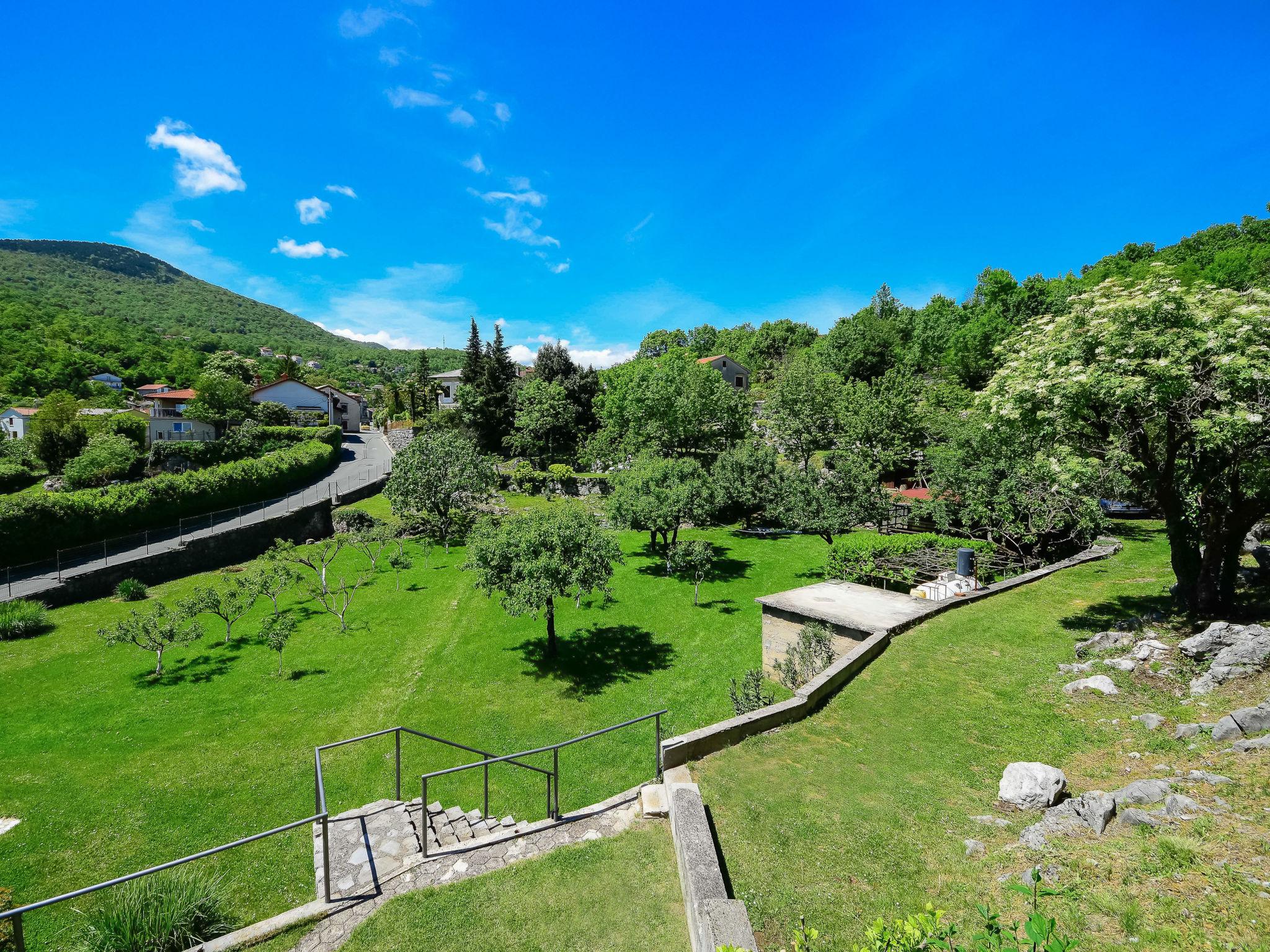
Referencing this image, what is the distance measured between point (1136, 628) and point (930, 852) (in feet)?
28.7

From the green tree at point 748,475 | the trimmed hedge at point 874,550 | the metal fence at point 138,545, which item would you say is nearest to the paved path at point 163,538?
the metal fence at point 138,545

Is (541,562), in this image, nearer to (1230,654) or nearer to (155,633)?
(155,633)

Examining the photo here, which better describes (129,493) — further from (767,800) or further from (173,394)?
(173,394)

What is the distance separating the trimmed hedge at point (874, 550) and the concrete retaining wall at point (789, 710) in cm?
317

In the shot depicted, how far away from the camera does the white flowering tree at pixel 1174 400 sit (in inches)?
360

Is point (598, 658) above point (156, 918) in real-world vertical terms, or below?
below

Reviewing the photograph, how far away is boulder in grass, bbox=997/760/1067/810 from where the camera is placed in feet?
21.3

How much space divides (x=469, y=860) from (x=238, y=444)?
163 ft

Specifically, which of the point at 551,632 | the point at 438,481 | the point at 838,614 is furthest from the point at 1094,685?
the point at 438,481

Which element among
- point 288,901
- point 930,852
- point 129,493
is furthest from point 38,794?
point 129,493

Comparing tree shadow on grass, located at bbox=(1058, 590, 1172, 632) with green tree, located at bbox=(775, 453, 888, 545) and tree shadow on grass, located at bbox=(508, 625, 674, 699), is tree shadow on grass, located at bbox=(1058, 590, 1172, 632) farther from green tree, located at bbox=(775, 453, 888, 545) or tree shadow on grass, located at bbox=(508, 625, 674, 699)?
green tree, located at bbox=(775, 453, 888, 545)

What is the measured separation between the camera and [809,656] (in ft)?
44.5

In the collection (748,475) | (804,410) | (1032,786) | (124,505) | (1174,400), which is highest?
(804,410)

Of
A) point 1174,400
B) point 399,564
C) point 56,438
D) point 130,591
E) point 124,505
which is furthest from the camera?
point 56,438
